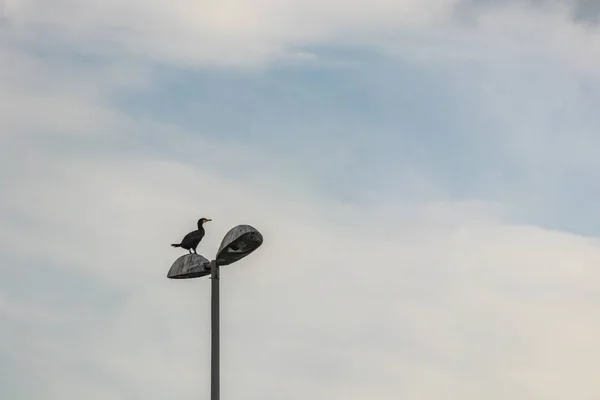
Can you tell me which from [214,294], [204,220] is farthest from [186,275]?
[204,220]

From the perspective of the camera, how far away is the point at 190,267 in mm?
10500

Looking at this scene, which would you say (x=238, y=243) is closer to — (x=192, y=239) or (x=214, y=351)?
(x=214, y=351)

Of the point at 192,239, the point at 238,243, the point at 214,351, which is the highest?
the point at 192,239

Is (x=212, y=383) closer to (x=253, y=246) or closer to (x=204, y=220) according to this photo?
(x=253, y=246)

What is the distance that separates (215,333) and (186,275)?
2.50 ft

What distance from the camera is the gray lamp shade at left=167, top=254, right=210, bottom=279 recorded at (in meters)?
10.5

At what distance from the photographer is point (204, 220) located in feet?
46.2

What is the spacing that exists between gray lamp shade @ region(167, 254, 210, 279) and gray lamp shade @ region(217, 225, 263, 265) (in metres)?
0.17

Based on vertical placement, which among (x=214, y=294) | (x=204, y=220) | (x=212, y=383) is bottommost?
(x=212, y=383)

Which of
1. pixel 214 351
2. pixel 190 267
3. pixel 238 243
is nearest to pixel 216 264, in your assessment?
pixel 190 267

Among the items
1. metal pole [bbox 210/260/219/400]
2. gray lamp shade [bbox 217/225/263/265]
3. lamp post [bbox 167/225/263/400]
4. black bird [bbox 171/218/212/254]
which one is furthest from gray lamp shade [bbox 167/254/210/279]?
black bird [bbox 171/218/212/254]

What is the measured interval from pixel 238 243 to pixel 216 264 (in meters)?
0.38

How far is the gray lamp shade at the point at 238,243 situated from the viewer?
10.3 m

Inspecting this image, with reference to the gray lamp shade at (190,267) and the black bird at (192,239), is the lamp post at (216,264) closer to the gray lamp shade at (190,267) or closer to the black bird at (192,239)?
the gray lamp shade at (190,267)
